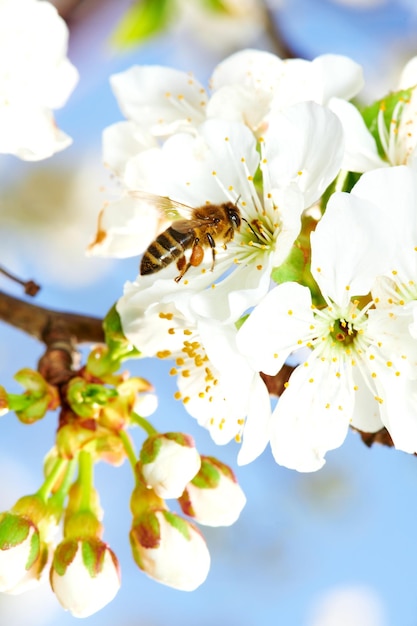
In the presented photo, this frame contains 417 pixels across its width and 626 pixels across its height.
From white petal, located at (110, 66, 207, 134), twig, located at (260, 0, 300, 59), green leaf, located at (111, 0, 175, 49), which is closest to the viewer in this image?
white petal, located at (110, 66, 207, 134)

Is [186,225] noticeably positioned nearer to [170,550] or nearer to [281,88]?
[281,88]

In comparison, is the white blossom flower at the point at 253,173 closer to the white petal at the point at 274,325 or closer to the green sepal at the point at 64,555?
the white petal at the point at 274,325

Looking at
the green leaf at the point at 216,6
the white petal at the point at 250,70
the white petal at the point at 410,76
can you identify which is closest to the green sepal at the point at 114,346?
the white petal at the point at 250,70

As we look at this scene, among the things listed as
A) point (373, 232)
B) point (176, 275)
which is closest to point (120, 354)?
point (176, 275)

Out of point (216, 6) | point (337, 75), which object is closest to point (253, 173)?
point (337, 75)

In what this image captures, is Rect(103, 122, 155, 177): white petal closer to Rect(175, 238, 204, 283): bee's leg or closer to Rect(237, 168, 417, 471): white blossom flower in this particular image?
Rect(175, 238, 204, 283): bee's leg

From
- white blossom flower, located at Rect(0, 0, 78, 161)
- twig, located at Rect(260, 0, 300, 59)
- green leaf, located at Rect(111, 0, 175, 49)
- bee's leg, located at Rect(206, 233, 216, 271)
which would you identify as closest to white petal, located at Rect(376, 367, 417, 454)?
bee's leg, located at Rect(206, 233, 216, 271)

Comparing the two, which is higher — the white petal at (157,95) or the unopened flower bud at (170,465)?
the white petal at (157,95)
